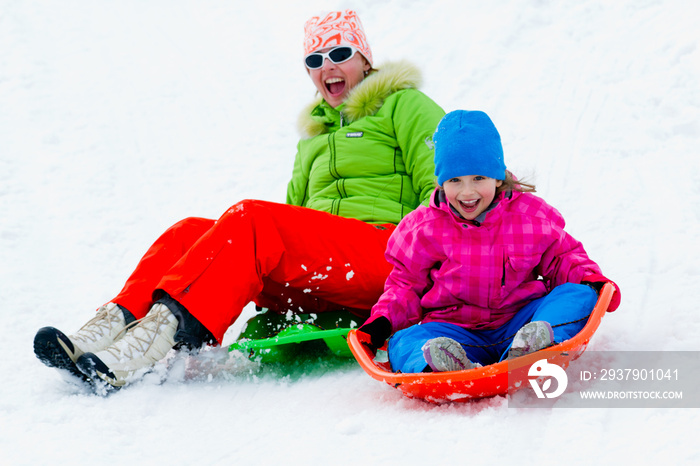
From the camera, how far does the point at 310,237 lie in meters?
2.43

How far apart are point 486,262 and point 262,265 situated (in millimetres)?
758

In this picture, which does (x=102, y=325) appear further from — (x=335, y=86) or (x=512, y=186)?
(x=335, y=86)

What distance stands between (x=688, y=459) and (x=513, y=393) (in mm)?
548

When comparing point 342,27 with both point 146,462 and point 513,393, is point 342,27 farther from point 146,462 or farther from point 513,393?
point 146,462

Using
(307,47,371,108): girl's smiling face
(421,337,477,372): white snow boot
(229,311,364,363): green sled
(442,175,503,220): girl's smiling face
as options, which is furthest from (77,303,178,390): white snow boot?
(307,47,371,108): girl's smiling face

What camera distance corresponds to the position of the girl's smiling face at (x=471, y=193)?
2100mm

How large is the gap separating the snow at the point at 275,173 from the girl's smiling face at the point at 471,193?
58 centimetres

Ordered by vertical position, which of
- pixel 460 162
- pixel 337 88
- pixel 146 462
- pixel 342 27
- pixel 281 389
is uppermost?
pixel 342 27

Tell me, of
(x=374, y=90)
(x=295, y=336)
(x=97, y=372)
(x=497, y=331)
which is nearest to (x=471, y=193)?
(x=497, y=331)

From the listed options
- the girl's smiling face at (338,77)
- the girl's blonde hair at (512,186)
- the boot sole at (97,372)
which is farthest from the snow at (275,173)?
the girl's smiling face at (338,77)

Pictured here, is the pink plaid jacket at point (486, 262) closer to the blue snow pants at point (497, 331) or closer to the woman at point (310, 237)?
the blue snow pants at point (497, 331)

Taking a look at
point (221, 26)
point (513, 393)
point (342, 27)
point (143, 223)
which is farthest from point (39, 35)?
point (513, 393)

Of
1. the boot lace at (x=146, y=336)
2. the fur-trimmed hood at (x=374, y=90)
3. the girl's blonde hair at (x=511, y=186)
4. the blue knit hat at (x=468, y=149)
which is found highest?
the fur-trimmed hood at (x=374, y=90)

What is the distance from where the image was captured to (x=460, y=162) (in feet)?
6.86
